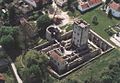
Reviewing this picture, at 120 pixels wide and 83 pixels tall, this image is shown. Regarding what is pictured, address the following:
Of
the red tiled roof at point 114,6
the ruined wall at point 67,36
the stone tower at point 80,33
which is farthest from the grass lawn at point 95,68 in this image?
the red tiled roof at point 114,6

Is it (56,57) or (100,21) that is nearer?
(56,57)

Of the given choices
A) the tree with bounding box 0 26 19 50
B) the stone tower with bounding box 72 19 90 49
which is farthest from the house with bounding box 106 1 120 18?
Answer: the tree with bounding box 0 26 19 50

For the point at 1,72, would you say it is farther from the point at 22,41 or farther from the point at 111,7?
the point at 111,7

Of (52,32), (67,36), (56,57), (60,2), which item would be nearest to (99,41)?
(67,36)

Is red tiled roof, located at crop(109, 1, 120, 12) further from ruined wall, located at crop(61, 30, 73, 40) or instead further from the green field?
ruined wall, located at crop(61, 30, 73, 40)

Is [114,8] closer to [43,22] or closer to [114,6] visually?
[114,6]
